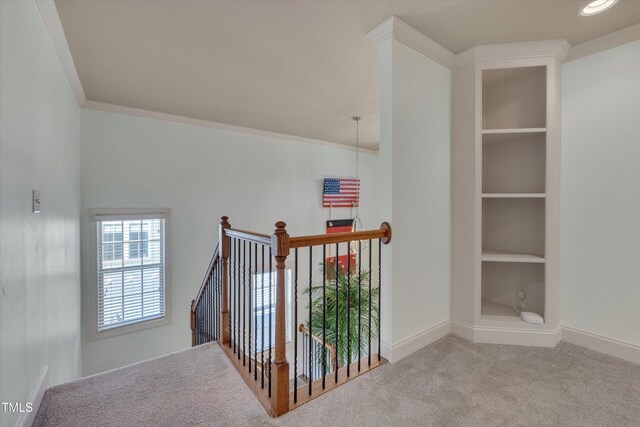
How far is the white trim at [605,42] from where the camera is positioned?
6.78ft

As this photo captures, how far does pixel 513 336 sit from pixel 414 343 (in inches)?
32.2

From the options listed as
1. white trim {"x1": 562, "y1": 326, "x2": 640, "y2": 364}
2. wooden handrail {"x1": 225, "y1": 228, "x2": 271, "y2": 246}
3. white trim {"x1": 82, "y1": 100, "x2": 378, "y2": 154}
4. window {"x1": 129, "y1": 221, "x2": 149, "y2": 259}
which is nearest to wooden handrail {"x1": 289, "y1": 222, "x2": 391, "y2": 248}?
wooden handrail {"x1": 225, "y1": 228, "x2": 271, "y2": 246}

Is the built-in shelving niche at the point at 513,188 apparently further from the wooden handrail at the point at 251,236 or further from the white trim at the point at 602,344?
the wooden handrail at the point at 251,236

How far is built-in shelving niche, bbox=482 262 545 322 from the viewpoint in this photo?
100 inches

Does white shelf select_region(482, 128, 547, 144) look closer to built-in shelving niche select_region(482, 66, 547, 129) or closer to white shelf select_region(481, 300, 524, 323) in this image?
built-in shelving niche select_region(482, 66, 547, 129)

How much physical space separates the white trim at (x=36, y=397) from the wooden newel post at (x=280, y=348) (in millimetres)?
1171

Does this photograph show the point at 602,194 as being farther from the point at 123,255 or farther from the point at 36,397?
the point at 123,255

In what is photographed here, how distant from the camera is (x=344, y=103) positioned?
370cm

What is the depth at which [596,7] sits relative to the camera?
1.88m

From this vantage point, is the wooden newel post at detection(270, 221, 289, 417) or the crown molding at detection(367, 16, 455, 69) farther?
the crown molding at detection(367, 16, 455, 69)

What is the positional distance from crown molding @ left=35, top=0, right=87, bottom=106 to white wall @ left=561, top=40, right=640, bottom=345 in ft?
12.1

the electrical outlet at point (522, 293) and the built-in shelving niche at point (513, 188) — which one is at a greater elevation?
the built-in shelving niche at point (513, 188)

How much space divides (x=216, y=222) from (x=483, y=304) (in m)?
3.73

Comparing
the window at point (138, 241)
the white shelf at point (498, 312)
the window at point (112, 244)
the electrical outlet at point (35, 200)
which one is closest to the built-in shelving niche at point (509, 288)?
the white shelf at point (498, 312)
